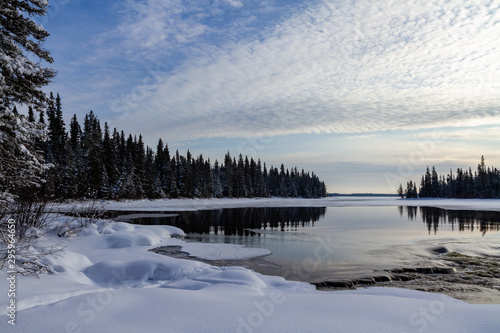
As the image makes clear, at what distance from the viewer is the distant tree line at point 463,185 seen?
95.1m

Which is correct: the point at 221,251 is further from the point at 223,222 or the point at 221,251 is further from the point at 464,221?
the point at 464,221

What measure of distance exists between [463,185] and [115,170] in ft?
354

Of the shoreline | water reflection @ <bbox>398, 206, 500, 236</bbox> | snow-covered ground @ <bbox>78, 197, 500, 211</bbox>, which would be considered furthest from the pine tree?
snow-covered ground @ <bbox>78, 197, 500, 211</bbox>

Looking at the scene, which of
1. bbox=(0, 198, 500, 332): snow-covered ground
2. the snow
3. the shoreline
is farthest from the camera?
the snow

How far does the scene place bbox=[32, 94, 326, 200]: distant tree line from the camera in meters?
48.0

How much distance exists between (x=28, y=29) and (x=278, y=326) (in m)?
11.0

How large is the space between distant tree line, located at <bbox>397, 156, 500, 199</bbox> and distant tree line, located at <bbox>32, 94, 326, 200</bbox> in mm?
66042

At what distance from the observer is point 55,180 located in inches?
1809

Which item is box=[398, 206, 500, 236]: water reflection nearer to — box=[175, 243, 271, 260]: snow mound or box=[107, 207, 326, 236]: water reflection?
box=[107, 207, 326, 236]: water reflection

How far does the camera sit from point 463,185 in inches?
3994

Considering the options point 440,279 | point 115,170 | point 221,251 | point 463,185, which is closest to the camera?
point 440,279

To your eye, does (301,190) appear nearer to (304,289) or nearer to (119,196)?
(119,196)

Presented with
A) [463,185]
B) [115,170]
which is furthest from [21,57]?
[463,185]

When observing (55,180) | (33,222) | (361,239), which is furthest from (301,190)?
(33,222)
